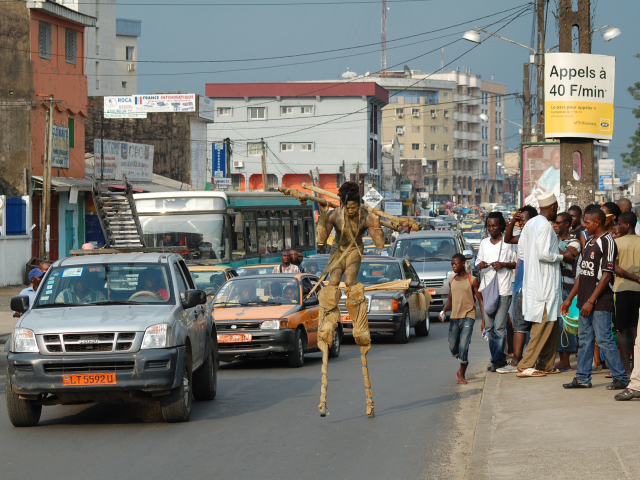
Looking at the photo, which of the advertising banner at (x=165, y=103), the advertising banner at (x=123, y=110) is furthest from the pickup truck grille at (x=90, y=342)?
the advertising banner at (x=123, y=110)

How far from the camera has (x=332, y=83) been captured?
86125 mm

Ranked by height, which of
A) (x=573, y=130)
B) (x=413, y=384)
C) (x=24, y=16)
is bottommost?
(x=413, y=384)

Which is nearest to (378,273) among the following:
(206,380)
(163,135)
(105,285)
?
(206,380)

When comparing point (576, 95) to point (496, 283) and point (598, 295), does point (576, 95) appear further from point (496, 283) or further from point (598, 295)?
point (598, 295)

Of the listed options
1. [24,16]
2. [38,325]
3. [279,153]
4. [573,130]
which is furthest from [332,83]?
[38,325]

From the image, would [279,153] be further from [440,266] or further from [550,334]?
[550,334]

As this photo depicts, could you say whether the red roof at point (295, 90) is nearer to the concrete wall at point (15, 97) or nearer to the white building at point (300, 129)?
the white building at point (300, 129)

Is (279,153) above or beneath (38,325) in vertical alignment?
above

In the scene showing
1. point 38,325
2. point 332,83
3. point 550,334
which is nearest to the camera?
point 38,325

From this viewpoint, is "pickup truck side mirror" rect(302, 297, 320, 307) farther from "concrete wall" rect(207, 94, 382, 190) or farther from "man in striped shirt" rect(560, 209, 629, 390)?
"concrete wall" rect(207, 94, 382, 190)

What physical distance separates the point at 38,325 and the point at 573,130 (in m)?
9.53

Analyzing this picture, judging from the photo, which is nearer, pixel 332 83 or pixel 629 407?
pixel 629 407

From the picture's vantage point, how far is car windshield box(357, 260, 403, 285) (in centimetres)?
1945

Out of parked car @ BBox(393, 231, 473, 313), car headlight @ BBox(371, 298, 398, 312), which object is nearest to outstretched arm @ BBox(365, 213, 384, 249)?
car headlight @ BBox(371, 298, 398, 312)
